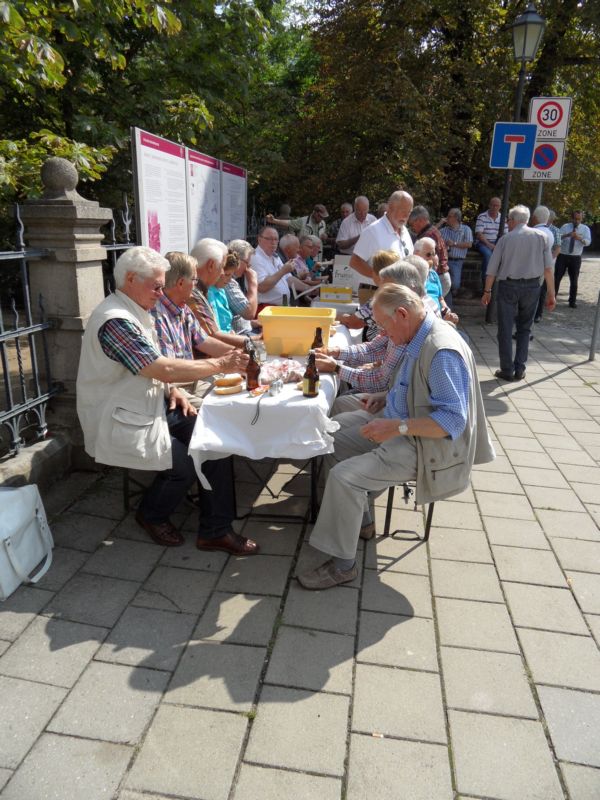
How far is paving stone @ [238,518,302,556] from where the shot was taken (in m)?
3.25

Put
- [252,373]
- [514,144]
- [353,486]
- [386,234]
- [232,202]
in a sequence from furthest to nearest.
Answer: [514,144]
[232,202]
[386,234]
[252,373]
[353,486]

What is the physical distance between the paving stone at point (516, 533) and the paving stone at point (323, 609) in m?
1.07

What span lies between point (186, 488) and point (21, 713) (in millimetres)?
1370

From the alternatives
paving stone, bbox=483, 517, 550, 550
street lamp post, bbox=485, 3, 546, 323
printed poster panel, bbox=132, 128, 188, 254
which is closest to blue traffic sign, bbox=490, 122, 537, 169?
street lamp post, bbox=485, 3, 546, 323

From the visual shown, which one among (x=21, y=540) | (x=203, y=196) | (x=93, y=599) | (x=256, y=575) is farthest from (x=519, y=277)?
(x=21, y=540)

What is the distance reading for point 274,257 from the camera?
650 centimetres

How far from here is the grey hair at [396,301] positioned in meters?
2.73

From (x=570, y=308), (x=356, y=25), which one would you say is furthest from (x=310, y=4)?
(x=570, y=308)

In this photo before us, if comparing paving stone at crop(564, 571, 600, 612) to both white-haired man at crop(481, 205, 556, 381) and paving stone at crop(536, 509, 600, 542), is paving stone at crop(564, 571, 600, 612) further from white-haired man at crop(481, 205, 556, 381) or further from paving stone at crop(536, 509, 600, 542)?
white-haired man at crop(481, 205, 556, 381)

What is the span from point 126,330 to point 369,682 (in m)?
1.95

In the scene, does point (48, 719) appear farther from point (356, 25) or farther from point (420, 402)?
point (356, 25)

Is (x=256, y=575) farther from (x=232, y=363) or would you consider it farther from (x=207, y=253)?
(x=207, y=253)

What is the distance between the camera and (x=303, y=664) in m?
2.41

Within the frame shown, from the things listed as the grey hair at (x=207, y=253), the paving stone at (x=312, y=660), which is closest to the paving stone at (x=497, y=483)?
the paving stone at (x=312, y=660)
